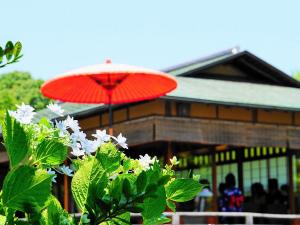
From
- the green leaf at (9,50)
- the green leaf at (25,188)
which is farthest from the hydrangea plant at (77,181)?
the green leaf at (9,50)

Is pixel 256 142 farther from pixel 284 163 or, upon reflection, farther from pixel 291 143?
pixel 284 163

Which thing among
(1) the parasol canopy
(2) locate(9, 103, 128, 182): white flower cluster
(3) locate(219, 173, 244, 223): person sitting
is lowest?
(2) locate(9, 103, 128, 182): white flower cluster

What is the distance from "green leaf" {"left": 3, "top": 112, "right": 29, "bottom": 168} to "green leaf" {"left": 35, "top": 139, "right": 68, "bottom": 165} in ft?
0.43

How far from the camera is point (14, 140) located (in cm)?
148

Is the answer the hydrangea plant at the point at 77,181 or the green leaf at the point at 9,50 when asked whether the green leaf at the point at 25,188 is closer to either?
A: the hydrangea plant at the point at 77,181

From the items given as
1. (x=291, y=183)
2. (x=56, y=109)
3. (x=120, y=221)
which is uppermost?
(x=291, y=183)

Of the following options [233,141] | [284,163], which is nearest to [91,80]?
[233,141]

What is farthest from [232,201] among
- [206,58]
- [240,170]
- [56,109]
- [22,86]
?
[22,86]

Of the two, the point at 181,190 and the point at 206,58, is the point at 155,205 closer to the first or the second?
the point at 181,190

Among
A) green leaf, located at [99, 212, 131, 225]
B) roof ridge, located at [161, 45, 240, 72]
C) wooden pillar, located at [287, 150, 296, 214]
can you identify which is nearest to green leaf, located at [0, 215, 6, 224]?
green leaf, located at [99, 212, 131, 225]

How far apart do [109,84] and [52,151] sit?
10093mm

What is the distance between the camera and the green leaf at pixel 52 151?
1615mm

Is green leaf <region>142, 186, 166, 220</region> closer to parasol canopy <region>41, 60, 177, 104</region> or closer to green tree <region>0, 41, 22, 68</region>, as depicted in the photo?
green tree <region>0, 41, 22, 68</region>

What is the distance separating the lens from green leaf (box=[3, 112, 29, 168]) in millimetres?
1475
